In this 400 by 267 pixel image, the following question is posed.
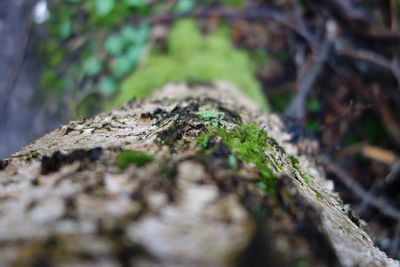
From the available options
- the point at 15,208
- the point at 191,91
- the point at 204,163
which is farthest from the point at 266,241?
the point at 191,91

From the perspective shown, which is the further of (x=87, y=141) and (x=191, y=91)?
(x=191, y=91)

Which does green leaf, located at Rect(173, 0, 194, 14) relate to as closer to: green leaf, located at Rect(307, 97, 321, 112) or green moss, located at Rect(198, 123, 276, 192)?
green leaf, located at Rect(307, 97, 321, 112)

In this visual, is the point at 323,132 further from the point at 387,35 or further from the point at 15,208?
the point at 15,208

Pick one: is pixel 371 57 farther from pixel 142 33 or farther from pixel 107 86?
pixel 107 86

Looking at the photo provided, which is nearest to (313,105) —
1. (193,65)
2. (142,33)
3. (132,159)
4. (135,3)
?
(193,65)

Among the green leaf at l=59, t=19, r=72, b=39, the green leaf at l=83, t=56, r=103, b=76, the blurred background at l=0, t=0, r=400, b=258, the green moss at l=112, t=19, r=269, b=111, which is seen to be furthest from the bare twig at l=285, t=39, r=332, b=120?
the green leaf at l=59, t=19, r=72, b=39

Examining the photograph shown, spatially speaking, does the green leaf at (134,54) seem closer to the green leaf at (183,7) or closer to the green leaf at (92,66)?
the green leaf at (92,66)
